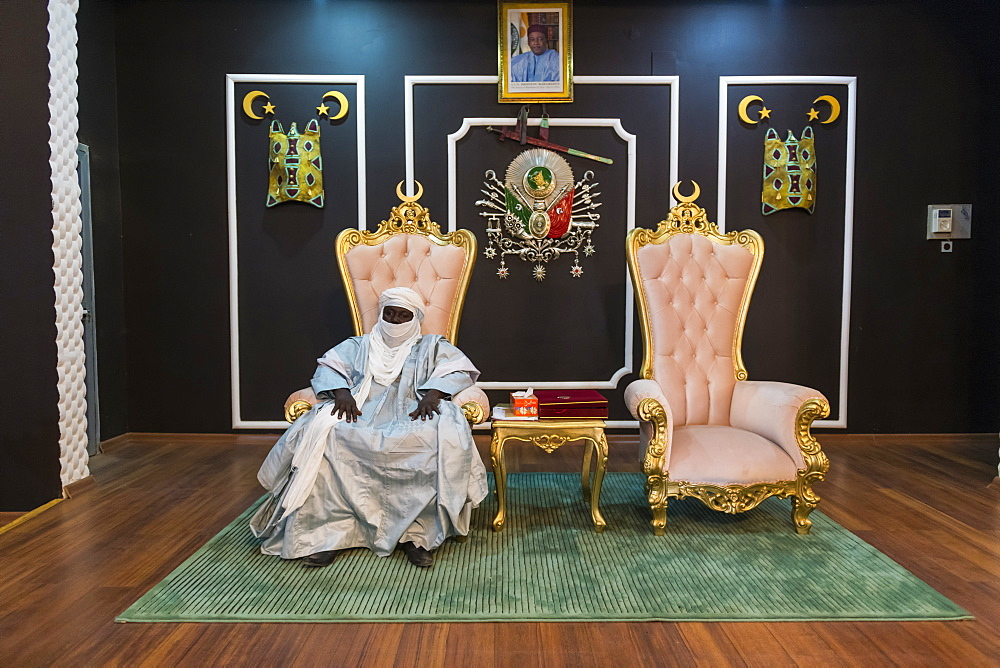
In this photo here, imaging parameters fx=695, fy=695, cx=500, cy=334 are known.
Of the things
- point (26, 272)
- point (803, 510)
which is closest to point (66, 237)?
point (26, 272)

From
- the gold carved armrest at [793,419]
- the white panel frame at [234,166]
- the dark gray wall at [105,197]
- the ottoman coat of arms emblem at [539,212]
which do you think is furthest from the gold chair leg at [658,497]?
the dark gray wall at [105,197]

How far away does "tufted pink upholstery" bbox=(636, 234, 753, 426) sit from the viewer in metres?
3.32

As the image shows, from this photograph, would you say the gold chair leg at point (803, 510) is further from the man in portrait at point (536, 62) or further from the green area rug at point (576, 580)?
the man in portrait at point (536, 62)

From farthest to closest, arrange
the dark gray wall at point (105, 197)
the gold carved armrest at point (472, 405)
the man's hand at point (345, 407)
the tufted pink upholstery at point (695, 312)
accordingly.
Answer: the dark gray wall at point (105, 197) → the tufted pink upholstery at point (695, 312) → the gold carved armrest at point (472, 405) → the man's hand at point (345, 407)

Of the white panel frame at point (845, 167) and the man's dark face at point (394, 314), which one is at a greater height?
the white panel frame at point (845, 167)

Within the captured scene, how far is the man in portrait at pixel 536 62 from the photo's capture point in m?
4.48

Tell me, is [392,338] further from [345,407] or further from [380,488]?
[380,488]

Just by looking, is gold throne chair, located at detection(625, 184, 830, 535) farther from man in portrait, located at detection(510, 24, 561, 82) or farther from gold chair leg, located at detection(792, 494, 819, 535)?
man in portrait, located at detection(510, 24, 561, 82)

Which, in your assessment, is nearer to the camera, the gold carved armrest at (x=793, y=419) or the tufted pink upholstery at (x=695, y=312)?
the gold carved armrest at (x=793, y=419)

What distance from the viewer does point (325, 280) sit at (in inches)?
180

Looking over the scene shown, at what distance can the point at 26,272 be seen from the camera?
319cm

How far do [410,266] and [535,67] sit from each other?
72.2 inches

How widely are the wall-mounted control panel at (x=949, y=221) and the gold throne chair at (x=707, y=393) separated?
6.43ft

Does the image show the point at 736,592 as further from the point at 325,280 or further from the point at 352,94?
the point at 352,94
